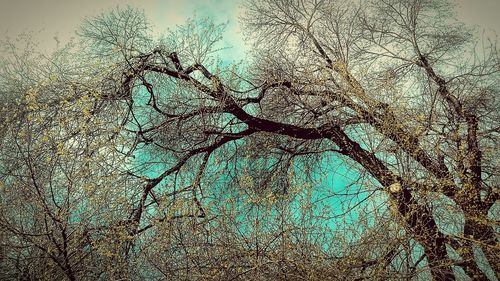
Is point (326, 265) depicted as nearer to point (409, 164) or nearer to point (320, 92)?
point (409, 164)

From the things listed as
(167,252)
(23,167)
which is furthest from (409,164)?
(23,167)

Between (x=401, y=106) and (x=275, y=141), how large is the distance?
12.8 feet

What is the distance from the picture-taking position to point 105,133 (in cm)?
627

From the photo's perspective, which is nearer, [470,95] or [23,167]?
[23,167]

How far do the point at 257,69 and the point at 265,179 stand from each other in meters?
2.41

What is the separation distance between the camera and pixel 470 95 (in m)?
8.70

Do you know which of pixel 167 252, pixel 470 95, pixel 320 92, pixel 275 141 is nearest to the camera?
pixel 167 252

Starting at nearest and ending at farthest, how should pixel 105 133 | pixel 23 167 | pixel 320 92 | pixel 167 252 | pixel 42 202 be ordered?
pixel 42 202 < pixel 167 252 < pixel 23 167 < pixel 105 133 < pixel 320 92

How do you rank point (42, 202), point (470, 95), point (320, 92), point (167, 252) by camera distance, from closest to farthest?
point (42, 202) < point (167, 252) < point (320, 92) < point (470, 95)

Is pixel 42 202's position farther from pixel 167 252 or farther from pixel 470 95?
pixel 470 95

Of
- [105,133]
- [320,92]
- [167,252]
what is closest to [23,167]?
[105,133]

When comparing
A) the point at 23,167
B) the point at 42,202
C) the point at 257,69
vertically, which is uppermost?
the point at 257,69

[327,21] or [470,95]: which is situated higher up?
[327,21]

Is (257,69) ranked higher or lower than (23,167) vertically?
higher
